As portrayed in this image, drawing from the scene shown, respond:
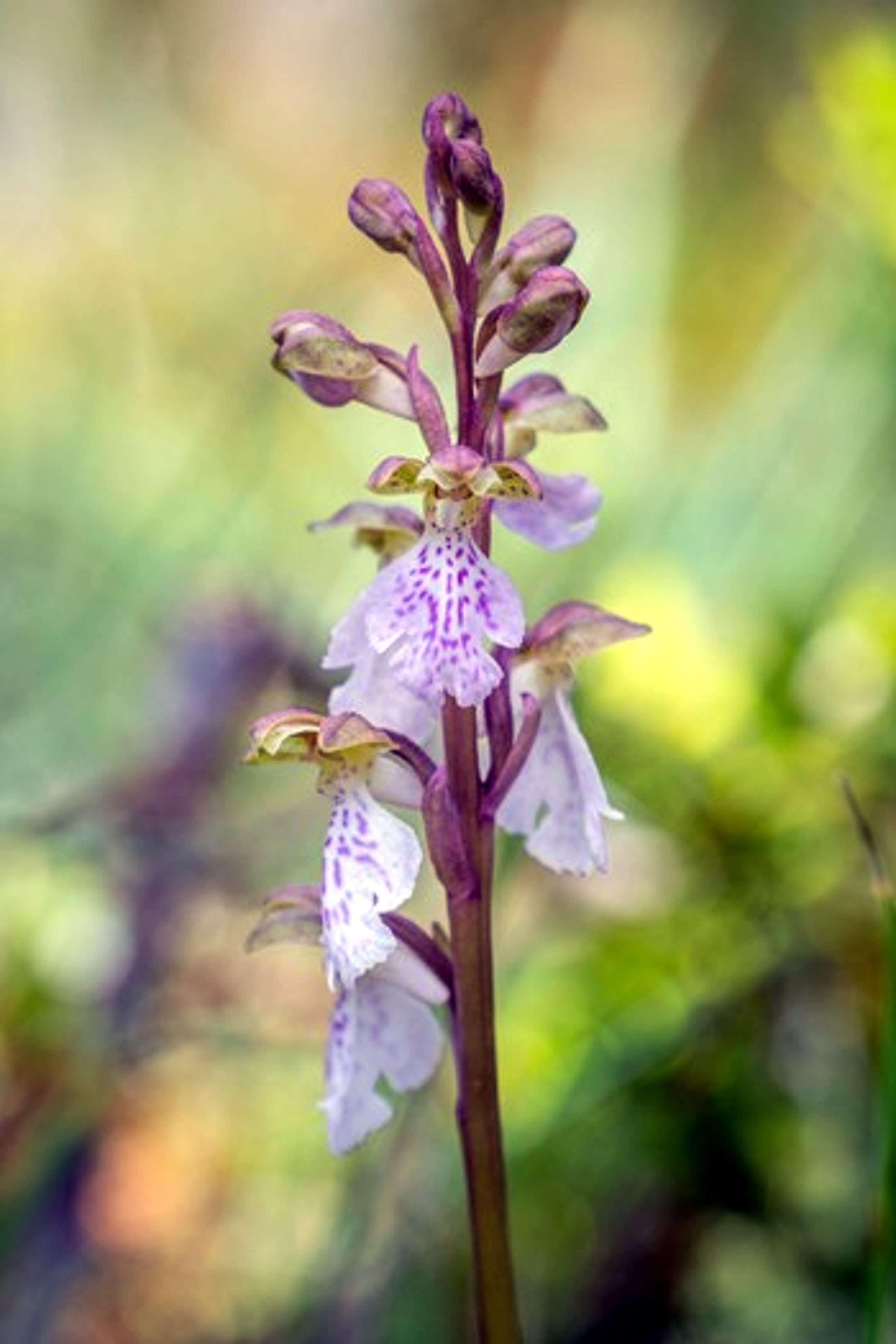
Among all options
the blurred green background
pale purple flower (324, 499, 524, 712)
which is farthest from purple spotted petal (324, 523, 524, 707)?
the blurred green background

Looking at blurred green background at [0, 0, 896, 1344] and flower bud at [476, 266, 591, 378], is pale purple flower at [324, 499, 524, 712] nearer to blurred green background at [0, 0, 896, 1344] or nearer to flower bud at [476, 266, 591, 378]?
flower bud at [476, 266, 591, 378]

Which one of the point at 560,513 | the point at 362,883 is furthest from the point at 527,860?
the point at 362,883

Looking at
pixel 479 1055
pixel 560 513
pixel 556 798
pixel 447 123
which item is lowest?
pixel 479 1055

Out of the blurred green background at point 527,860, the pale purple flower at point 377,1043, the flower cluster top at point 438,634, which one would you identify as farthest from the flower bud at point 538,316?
the blurred green background at point 527,860

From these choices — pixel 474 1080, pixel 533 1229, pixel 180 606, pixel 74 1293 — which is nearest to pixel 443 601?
pixel 474 1080

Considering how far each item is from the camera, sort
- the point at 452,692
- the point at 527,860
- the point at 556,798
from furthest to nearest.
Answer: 1. the point at 527,860
2. the point at 556,798
3. the point at 452,692

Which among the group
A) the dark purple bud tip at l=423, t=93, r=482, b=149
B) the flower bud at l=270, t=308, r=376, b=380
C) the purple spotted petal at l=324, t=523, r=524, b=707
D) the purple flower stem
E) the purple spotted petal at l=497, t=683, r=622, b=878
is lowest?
the purple flower stem

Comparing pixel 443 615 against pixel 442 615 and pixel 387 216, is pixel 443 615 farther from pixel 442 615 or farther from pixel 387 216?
pixel 387 216

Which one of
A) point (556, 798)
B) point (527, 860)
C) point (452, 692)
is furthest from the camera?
point (527, 860)
